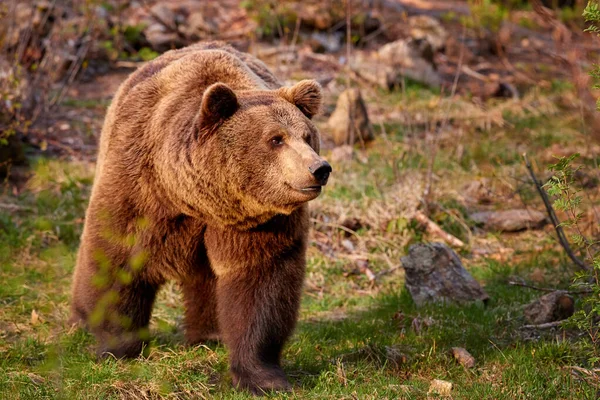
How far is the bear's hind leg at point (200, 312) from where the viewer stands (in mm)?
5871

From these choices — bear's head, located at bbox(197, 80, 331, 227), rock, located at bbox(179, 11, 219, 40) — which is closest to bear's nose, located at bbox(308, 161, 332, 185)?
bear's head, located at bbox(197, 80, 331, 227)

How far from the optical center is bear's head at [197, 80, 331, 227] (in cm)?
466

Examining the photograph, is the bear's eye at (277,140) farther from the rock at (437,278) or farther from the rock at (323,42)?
the rock at (323,42)

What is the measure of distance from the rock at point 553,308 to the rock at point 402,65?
7.11 meters

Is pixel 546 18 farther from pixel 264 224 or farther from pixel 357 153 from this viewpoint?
pixel 357 153

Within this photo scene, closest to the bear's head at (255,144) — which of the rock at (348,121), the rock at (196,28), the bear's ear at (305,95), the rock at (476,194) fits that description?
the bear's ear at (305,95)

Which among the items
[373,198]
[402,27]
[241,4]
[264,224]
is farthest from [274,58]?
[264,224]

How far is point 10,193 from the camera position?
9125mm

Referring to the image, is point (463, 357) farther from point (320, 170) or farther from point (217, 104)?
point (217, 104)

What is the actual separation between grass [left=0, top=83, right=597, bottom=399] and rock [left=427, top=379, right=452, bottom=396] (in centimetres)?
6

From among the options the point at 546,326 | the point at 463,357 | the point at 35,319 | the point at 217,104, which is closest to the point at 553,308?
the point at 546,326

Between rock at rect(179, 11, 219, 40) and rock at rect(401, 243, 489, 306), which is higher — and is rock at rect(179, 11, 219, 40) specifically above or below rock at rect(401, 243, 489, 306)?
below

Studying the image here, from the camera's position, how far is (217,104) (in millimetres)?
4758

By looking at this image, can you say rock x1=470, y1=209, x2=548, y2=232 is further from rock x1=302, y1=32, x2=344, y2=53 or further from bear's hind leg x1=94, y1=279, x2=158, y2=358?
rock x1=302, y1=32, x2=344, y2=53
